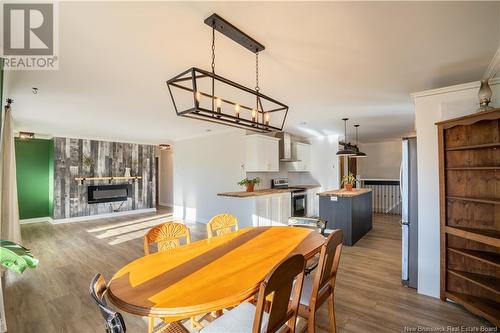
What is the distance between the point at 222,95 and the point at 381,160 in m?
7.49

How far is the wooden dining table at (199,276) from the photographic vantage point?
116cm

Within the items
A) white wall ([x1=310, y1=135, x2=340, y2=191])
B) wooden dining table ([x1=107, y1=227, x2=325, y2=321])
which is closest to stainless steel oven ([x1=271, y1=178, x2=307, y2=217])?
white wall ([x1=310, y1=135, x2=340, y2=191])

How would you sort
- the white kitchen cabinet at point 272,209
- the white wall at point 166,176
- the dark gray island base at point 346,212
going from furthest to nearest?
1. the white wall at point 166,176
2. the white kitchen cabinet at point 272,209
3. the dark gray island base at point 346,212

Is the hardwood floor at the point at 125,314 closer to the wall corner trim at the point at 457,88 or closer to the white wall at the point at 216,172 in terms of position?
the white wall at the point at 216,172

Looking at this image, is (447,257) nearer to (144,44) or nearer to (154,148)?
(144,44)

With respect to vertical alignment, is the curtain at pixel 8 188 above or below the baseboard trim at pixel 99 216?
above

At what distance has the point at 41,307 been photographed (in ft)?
8.20

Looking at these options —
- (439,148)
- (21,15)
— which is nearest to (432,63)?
(439,148)

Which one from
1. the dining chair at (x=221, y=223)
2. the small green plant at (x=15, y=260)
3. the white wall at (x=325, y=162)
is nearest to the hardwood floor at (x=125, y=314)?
the dining chair at (x=221, y=223)

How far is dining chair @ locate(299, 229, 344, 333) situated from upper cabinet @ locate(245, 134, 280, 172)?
150 inches

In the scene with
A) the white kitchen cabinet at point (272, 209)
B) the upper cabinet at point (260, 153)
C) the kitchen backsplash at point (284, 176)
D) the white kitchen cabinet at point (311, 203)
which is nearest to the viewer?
the white kitchen cabinet at point (272, 209)

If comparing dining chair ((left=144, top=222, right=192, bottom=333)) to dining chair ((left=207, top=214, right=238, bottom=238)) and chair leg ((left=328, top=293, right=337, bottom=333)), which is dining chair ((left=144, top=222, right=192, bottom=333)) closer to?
dining chair ((left=207, top=214, right=238, bottom=238))

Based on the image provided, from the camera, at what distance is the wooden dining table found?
3.80 feet

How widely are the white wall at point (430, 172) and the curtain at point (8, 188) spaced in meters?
5.27
